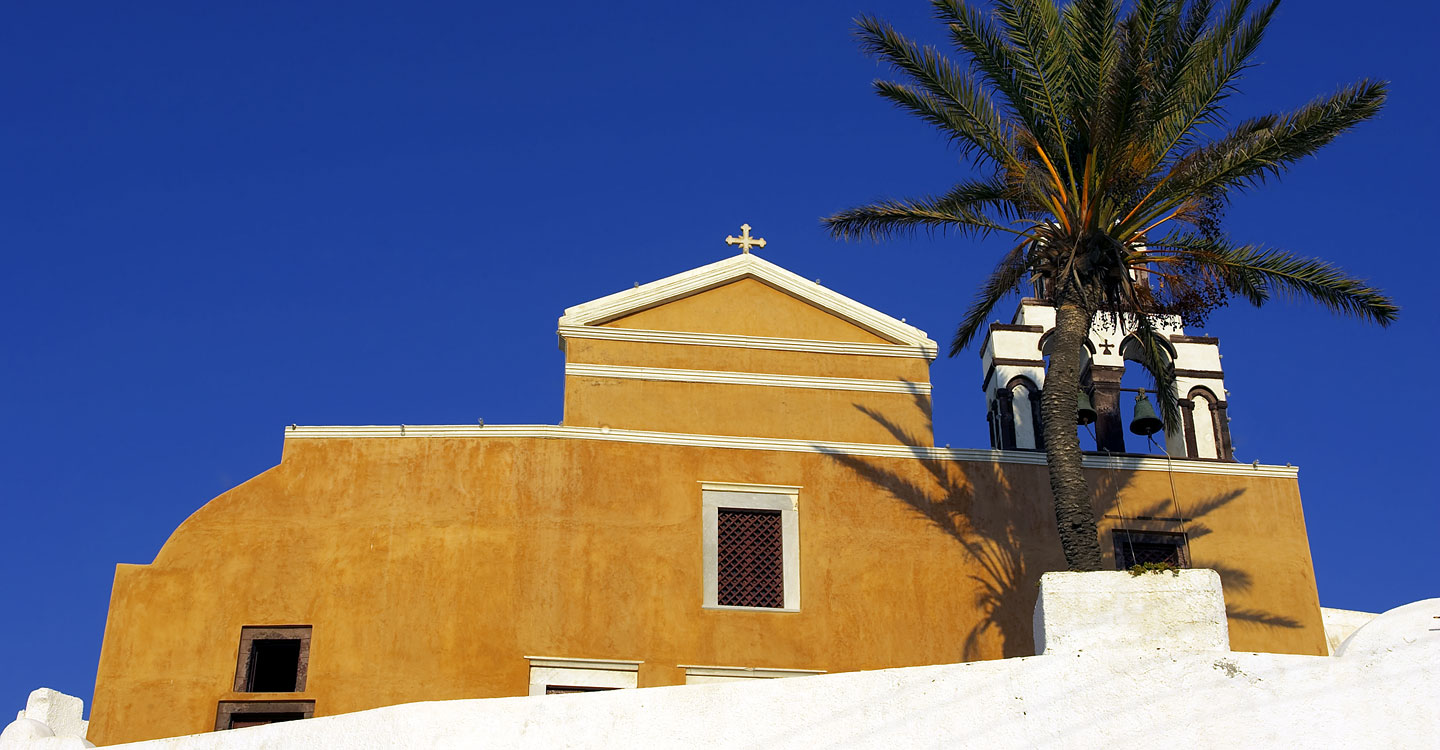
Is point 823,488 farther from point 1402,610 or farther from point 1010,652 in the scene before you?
point 1402,610

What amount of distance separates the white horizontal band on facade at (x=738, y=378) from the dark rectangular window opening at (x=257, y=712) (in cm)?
503

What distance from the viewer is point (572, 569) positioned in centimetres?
1869

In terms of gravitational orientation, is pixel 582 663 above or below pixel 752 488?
below

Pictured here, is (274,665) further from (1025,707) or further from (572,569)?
(1025,707)

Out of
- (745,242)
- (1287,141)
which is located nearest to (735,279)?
(745,242)

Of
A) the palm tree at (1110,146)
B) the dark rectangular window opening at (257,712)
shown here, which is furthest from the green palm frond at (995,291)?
the dark rectangular window opening at (257,712)

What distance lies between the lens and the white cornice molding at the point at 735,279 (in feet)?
67.0

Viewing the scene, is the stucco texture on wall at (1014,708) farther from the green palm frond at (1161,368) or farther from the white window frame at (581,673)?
the green palm frond at (1161,368)

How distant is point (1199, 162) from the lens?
16.9 metres

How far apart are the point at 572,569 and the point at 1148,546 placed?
23.1 feet

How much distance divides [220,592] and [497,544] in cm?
310

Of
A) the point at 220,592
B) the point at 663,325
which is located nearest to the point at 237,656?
the point at 220,592

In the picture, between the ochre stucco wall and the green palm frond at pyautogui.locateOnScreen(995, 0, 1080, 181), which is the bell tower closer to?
the ochre stucco wall

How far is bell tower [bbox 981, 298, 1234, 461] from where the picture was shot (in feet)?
67.9
